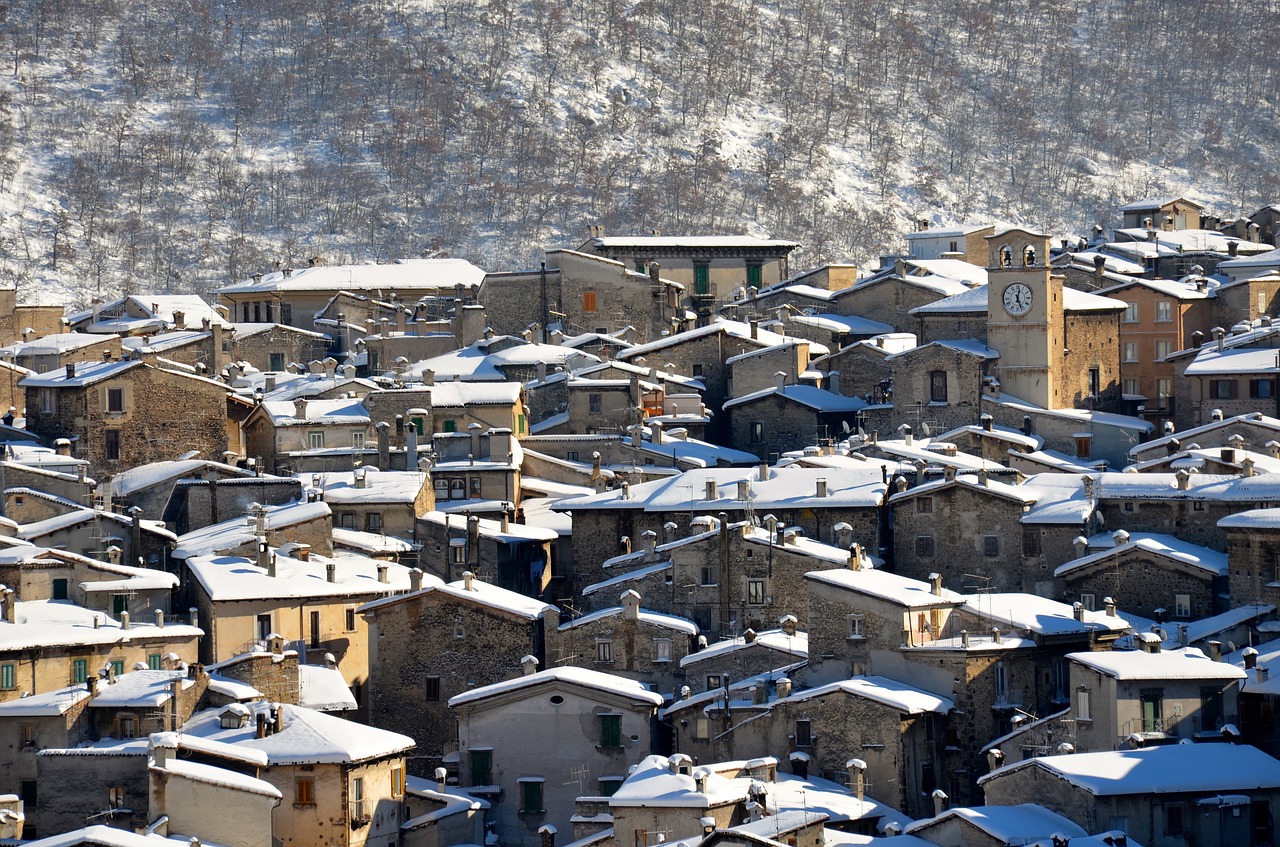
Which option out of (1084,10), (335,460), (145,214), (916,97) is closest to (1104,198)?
(916,97)

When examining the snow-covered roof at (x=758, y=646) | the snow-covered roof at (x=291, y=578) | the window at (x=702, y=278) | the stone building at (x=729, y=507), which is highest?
the window at (x=702, y=278)

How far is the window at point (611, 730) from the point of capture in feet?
160

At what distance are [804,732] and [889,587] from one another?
3795 mm

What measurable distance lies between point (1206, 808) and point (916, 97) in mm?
130443

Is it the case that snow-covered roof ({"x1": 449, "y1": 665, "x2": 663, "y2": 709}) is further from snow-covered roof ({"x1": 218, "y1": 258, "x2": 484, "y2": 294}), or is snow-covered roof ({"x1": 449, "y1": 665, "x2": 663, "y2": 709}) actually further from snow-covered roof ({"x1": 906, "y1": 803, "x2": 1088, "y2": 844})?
snow-covered roof ({"x1": 218, "y1": 258, "x2": 484, "y2": 294})

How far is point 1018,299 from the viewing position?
219ft

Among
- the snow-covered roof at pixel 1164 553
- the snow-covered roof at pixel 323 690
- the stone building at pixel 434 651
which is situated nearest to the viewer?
the snow-covered roof at pixel 323 690

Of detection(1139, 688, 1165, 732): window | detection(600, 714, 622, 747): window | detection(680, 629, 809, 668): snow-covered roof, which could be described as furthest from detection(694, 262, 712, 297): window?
detection(1139, 688, 1165, 732): window

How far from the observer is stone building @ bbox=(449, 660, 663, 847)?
159ft

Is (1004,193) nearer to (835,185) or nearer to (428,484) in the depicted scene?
(835,185)

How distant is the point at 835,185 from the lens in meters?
152

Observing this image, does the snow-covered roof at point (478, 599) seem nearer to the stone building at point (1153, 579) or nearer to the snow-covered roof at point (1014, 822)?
the stone building at point (1153, 579)

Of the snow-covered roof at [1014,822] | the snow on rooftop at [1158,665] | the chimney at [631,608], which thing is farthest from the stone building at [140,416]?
the snow-covered roof at [1014,822]

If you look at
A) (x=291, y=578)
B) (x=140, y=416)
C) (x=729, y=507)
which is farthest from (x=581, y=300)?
(x=291, y=578)
